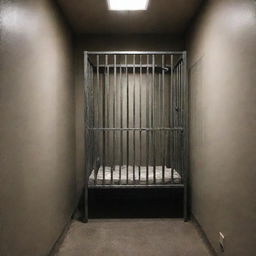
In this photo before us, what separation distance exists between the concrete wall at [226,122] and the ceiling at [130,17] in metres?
0.26

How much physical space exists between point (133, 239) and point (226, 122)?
4.75 ft

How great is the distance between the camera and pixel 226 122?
1.98 m

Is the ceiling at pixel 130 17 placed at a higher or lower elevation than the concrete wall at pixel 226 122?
higher

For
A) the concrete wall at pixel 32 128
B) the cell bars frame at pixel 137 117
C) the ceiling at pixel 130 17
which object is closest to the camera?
the concrete wall at pixel 32 128

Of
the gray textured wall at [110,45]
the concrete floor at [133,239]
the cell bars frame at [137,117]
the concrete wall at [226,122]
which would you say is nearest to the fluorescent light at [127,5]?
the cell bars frame at [137,117]

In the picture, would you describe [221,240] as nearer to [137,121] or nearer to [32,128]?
[32,128]

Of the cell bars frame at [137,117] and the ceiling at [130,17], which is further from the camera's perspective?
the cell bars frame at [137,117]

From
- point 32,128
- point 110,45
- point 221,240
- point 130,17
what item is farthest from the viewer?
point 110,45

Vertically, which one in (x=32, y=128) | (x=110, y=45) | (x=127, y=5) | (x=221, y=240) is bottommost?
(x=221, y=240)

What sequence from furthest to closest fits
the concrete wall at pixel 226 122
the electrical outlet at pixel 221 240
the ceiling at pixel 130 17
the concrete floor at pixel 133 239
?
1. the ceiling at pixel 130 17
2. the concrete floor at pixel 133 239
3. the electrical outlet at pixel 221 240
4. the concrete wall at pixel 226 122

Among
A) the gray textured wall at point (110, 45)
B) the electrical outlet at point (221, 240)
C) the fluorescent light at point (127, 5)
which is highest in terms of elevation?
the fluorescent light at point (127, 5)

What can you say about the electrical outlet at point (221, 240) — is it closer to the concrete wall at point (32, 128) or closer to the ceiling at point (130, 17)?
the concrete wall at point (32, 128)

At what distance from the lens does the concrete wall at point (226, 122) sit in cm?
157

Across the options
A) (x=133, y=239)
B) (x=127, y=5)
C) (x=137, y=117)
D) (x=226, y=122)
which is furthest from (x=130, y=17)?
(x=133, y=239)
